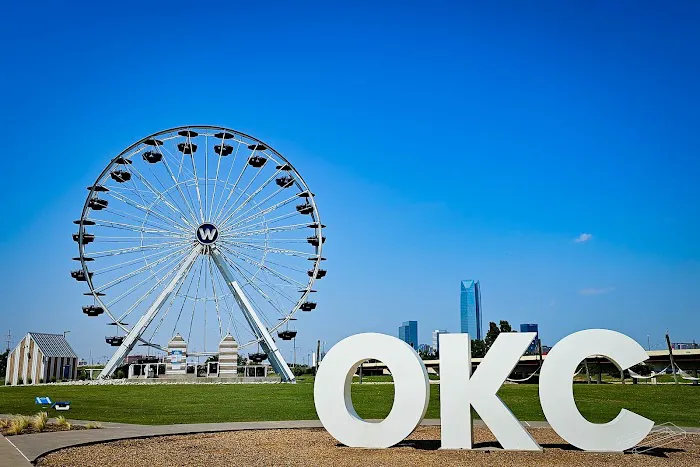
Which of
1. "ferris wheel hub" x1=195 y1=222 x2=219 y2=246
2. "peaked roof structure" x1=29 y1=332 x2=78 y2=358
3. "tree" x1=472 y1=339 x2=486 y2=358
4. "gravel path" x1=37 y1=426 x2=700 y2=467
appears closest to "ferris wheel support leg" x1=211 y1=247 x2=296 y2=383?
"ferris wheel hub" x1=195 y1=222 x2=219 y2=246

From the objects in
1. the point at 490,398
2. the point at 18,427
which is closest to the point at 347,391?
the point at 490,398

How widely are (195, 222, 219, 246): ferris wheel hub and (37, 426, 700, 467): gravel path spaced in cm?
3209

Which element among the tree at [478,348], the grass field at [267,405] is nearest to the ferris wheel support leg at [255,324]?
the grass field at [267,405]

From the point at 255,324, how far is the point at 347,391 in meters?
36.5

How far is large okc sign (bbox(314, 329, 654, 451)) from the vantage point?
45.1ft

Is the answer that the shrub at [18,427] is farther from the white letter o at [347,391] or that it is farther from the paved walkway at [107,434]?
the white letter o at [347,391]

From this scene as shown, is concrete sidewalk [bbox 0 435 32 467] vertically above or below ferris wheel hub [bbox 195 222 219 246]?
below

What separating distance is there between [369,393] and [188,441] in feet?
69.3

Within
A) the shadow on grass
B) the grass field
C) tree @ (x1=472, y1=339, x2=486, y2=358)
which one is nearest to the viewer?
the shadow on grass

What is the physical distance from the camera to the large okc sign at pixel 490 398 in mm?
13758

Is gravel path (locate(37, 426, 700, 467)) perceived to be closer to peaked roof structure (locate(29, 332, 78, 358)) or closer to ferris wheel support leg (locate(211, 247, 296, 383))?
ferris wheel support leg (locate(211, 247, 296, 383))

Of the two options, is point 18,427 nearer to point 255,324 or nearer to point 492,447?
point 492,447

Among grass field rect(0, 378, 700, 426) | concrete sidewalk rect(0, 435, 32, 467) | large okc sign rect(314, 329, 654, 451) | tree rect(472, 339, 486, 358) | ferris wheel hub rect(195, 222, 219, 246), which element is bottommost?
grass field rect(0, 378, 700, 426)

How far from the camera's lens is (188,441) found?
51.0 ft
